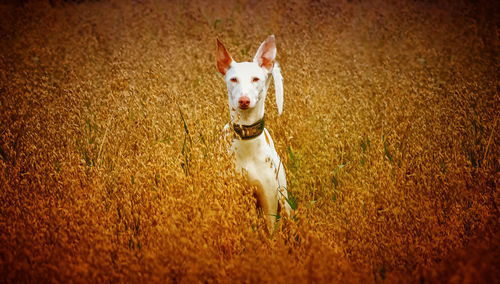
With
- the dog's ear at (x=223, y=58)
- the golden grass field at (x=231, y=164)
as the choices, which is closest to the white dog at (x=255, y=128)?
the dog's ear at (x=223, y=58)

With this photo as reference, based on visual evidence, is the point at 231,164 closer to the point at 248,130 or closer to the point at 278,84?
the point at 248,130

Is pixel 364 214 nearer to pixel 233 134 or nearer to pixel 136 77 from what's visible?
pixel 233 134

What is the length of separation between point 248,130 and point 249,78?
0.35 metres

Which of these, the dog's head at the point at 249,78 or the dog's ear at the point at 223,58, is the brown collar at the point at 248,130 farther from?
the dog's ear at the point at 223,58

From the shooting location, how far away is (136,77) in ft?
12.3

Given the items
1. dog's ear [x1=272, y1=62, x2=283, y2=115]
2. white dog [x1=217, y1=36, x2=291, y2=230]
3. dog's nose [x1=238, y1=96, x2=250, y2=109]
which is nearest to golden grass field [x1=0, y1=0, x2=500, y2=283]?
white dog [x1=217, y1=36, x2=291, y2=230]

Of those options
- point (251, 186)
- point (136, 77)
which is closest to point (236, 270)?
point (251, 186)

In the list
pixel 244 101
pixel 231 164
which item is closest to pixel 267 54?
pixel 244 101

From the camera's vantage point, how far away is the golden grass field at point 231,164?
5.30ft

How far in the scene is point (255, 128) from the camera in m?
2.15

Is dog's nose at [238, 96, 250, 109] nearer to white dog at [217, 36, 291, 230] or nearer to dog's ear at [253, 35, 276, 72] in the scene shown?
white dog at [217, 36, 291, 230]

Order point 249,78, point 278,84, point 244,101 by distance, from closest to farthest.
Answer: point 244,101, point 249,78, point 278,84

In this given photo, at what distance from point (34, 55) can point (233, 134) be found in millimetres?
4237

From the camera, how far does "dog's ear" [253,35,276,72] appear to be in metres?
2.20
